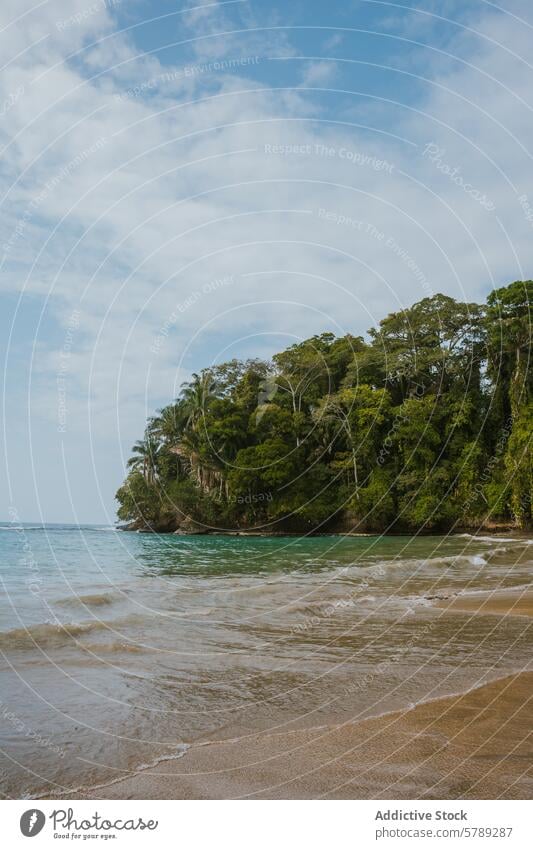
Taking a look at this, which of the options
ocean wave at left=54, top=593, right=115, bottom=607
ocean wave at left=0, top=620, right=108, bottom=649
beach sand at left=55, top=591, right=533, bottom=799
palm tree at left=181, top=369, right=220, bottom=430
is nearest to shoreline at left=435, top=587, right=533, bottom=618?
beach sand at left=55, top=591, right=533, bottom=799

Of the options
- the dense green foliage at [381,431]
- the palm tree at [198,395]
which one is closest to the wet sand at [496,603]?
the dense green foliage at [381,431]

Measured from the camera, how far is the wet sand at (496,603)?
9.42 meters

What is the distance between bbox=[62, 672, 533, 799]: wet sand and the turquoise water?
281 mm

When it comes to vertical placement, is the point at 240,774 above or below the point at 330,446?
below

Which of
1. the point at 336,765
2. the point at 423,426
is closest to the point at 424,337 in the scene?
the point at 423,426

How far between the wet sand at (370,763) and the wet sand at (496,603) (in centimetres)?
521

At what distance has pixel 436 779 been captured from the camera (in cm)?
327

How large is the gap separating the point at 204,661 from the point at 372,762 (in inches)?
134

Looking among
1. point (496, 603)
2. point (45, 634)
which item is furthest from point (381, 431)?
point (45, 634)

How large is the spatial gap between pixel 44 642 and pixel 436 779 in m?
→ 5.87

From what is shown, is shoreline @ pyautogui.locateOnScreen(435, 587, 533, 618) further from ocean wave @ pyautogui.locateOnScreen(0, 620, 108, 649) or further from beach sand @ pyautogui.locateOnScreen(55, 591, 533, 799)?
ocean wave @ pyautogui.locateOnScreen(0, 620, 108, 649)

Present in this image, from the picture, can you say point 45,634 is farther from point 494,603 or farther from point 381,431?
point 381,431

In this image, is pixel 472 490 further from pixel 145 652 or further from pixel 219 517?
pixel 145 652

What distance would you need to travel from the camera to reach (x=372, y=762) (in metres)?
3.55
